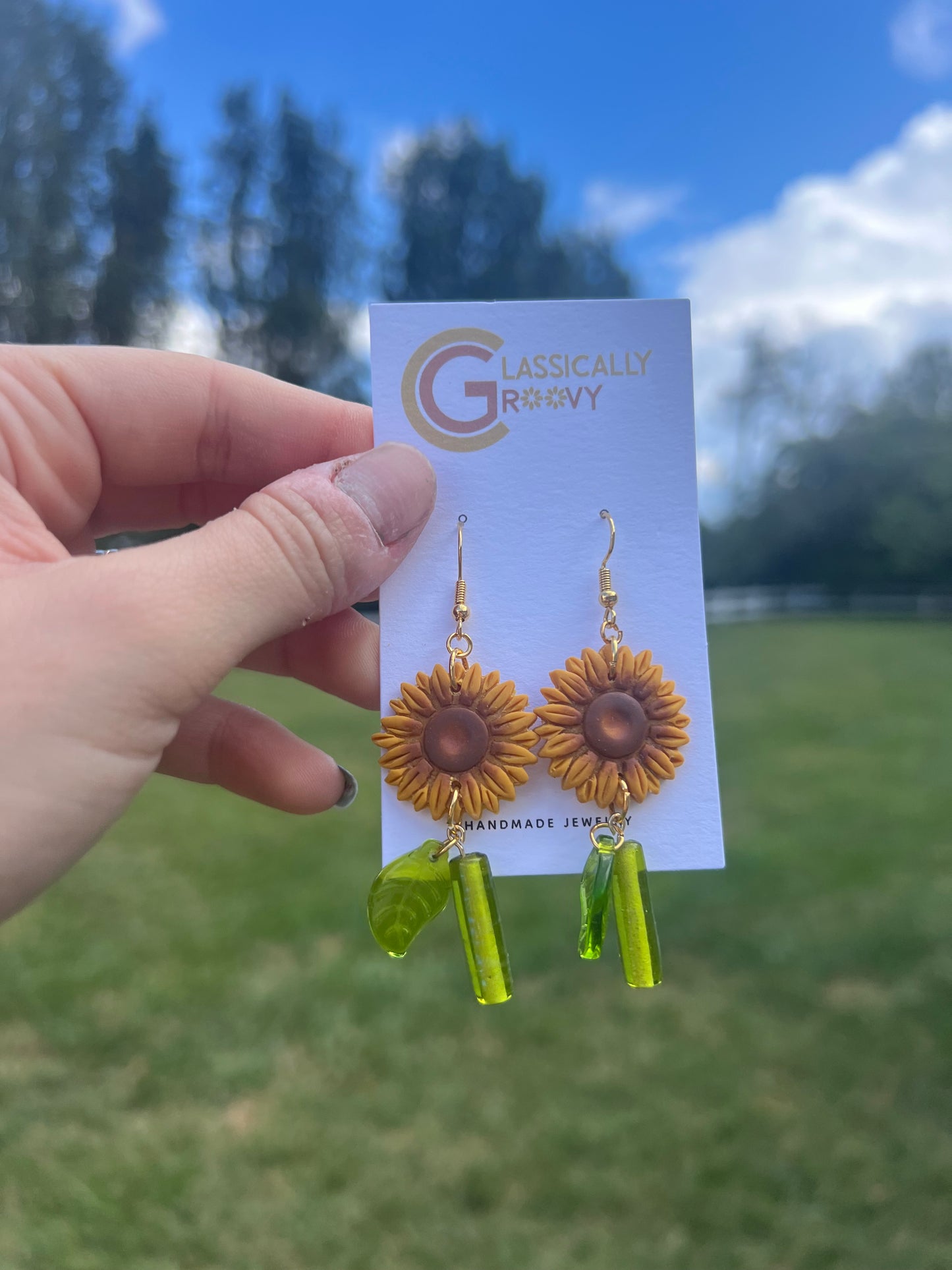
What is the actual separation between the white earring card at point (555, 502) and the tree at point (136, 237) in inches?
344

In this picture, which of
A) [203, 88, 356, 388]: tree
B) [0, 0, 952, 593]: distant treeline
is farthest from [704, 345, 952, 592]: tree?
[203, 88, 356, 388]: tree

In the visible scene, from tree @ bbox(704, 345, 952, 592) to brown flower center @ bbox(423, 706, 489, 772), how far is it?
8.35 m

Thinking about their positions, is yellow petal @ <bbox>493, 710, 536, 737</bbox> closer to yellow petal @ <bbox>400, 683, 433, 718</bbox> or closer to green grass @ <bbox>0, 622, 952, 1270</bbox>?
yellow petal @ <bbox>400, 683, 433, 718</bbox>

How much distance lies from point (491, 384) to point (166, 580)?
383 millimetres

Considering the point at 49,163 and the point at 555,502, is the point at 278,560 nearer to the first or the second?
the point at 555,502

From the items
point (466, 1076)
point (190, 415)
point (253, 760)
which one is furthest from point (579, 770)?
point (466, 1076)

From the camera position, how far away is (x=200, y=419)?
1.23 metres

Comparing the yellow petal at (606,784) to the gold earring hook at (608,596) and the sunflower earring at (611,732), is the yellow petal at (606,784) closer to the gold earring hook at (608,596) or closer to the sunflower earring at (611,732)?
the sunflower earring at (611,732)

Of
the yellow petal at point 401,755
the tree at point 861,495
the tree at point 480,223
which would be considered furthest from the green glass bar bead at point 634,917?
the tree at point 480,223

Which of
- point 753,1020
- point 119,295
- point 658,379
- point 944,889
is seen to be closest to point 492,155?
point 119,295

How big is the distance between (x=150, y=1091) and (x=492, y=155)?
10980 millimetres

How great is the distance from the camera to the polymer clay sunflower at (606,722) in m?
0.94

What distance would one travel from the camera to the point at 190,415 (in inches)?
48.3

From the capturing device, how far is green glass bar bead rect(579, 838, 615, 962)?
90 cm
